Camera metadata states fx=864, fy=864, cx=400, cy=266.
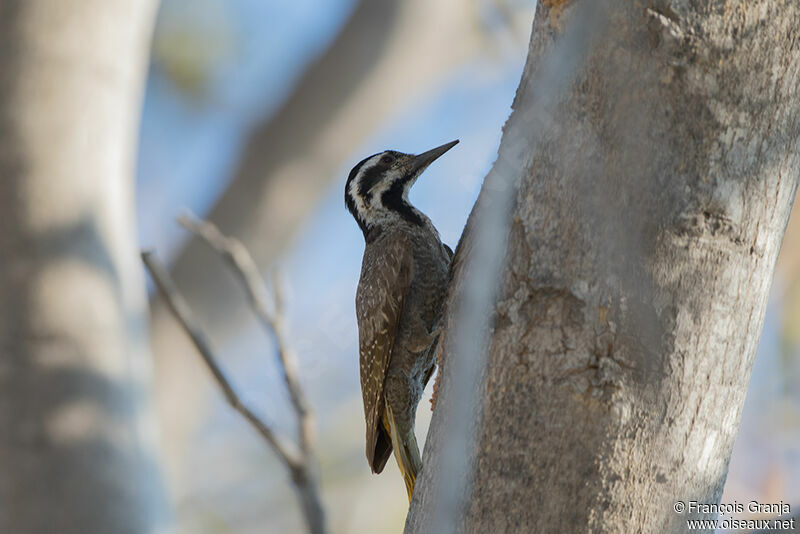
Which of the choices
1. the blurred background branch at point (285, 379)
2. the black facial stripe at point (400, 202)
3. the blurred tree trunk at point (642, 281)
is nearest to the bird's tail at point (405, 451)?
the blurred background branch at point (285, 379)

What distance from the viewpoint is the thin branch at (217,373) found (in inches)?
111

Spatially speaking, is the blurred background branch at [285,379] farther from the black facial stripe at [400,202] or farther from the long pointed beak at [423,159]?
the long pointed beak at [423,159]

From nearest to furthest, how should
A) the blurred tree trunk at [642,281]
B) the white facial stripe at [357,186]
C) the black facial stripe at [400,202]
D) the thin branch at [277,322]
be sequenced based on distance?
the blurred tree trunk at [642,281]
the thin branch at [277,322]
the black facial stripe at [400,202]
the white facial stripe at [357,186]

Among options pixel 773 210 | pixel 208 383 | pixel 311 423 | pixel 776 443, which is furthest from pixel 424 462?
pixel 208 383

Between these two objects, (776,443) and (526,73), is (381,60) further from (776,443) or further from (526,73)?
(526,73)

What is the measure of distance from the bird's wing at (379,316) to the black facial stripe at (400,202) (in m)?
0.28

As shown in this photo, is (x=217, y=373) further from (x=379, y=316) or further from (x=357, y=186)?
(x=357, y=186)

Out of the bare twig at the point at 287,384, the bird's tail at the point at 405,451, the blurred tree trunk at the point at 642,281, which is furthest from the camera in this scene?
the bird's tail at the point at 405,451

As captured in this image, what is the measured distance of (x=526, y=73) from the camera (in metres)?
2.02

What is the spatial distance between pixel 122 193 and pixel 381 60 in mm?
2944

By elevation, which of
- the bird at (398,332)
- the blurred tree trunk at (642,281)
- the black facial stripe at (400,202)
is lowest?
the blurred tree trunk at (642,281)

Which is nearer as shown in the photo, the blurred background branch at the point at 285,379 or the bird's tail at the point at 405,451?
the blurred background branch at the point at 285,379

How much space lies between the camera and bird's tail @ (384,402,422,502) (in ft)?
10.5

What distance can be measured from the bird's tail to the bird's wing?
0.22ft
